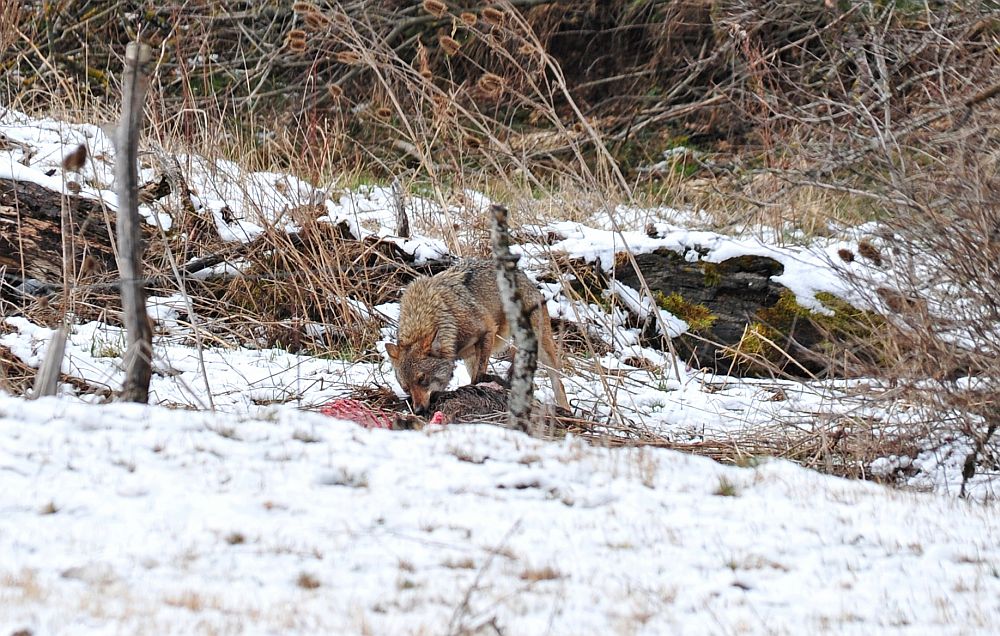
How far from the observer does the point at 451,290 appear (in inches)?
287

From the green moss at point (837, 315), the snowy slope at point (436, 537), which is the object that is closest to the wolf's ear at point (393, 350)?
the snowy slope at point (436, 537)

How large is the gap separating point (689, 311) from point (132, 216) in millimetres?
5268

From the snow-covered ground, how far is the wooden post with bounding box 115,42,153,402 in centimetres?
36

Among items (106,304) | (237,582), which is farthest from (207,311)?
(237,582)

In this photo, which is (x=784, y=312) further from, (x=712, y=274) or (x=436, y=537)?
(x=436, y=537)

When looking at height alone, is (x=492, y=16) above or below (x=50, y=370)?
above

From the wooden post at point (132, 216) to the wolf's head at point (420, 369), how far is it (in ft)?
6.82

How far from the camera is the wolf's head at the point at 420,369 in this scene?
6.87 m

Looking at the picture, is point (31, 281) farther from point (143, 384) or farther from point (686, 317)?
point (686, 317)

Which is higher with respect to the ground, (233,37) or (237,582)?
(233,37)

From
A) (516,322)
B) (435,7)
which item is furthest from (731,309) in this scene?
(516,322)

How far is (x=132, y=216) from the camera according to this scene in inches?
193

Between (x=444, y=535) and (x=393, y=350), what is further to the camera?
(x=393, y=350)

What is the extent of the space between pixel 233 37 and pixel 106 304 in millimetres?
7345
